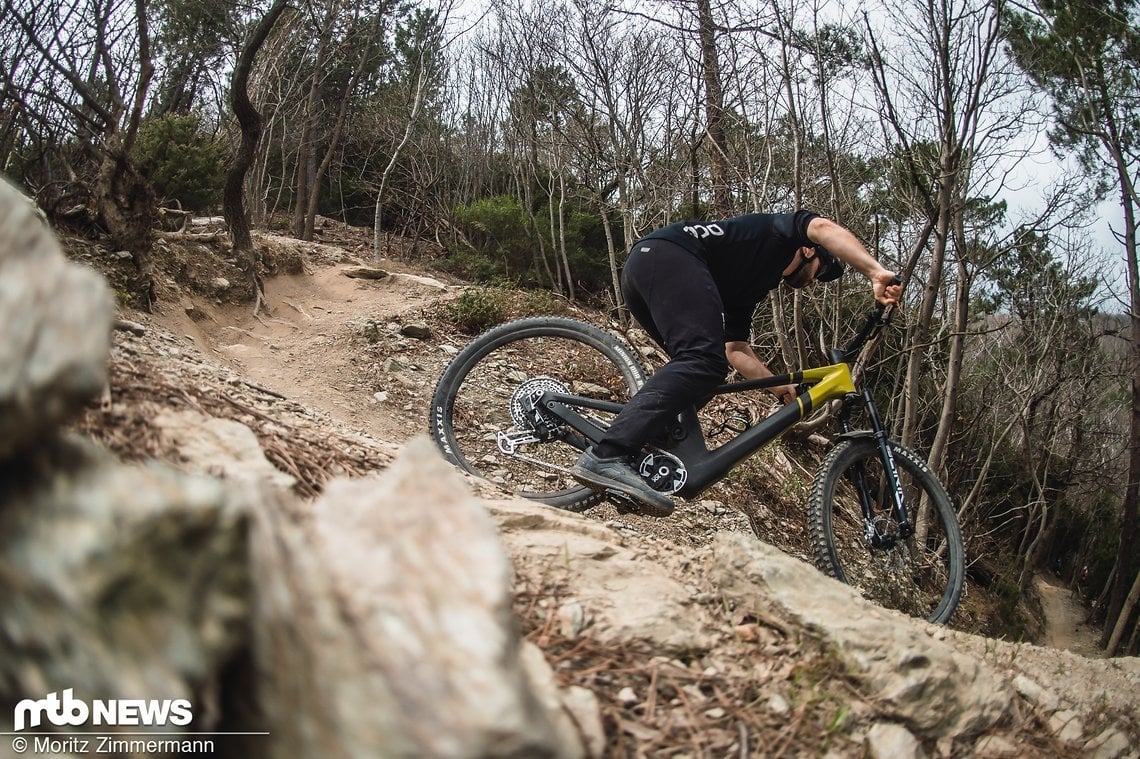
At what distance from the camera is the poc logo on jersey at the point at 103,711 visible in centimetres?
121

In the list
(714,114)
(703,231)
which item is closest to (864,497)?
(703,231)

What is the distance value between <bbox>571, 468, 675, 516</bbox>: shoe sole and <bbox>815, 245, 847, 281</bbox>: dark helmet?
139cm

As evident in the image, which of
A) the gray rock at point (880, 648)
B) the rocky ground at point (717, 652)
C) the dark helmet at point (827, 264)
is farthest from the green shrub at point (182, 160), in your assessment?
the gray rock at point (880, 648)

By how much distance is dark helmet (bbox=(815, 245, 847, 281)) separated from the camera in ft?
13.1

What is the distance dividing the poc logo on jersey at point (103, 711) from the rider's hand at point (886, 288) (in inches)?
129

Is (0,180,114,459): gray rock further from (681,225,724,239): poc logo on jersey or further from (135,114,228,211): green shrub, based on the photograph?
(135,114,228,211): green shrub

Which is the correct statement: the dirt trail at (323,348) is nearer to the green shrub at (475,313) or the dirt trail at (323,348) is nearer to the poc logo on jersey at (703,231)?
the green shrub at (475,313)

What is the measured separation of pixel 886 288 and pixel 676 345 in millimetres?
975

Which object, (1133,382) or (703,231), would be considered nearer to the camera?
(703,231)

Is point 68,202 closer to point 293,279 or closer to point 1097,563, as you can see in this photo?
point 293,279

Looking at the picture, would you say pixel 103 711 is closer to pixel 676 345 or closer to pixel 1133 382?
pixel 676 345

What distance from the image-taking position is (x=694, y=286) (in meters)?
3.77

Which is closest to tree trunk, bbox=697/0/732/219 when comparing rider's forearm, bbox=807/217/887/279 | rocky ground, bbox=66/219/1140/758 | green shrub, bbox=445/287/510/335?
green shrub, bbox=445/287/510/335

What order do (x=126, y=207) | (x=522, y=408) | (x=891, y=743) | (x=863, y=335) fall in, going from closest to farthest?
1. (x=891, y=743)
2. (x=863, y=335)
3. (x=522, y=408)
4. (x=126, y=207)
